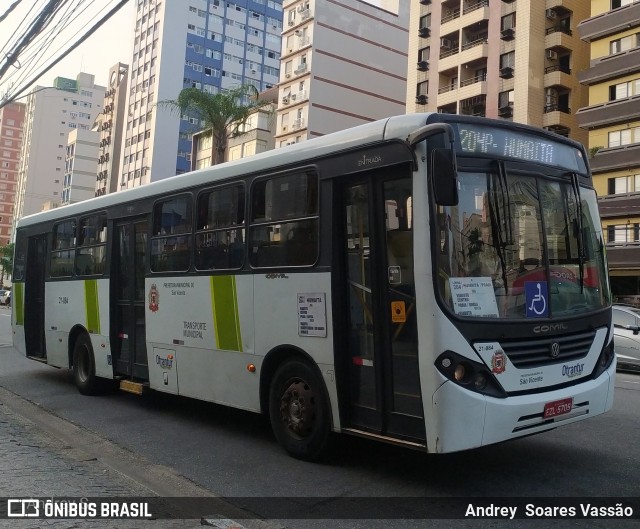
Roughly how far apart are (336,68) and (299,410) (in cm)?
5603

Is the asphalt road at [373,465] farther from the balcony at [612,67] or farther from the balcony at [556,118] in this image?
the balcony at [556,118]

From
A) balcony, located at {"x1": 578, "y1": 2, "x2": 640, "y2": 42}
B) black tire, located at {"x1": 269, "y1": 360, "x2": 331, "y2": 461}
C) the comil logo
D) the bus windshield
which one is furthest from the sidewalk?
balcony, located at {"x1": 578, "y1": 2, "x2": 640, "y2": 42}

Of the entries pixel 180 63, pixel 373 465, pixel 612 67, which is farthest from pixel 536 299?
pixel 180 63

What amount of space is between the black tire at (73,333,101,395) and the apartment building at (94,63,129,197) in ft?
277

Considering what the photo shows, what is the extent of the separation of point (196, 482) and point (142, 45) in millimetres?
90181

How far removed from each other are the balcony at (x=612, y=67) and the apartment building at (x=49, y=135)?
9994 cm

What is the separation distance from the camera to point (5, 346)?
17.5 meters

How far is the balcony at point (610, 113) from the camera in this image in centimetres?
3447

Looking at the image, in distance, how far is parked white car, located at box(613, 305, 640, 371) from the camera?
568 inches

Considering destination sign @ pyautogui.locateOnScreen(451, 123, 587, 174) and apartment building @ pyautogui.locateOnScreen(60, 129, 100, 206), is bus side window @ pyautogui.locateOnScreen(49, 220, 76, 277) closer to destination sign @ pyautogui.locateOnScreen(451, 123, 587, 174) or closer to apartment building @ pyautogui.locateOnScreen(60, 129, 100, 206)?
destination sign @ pyautogui.locateOnScreen(451, 123, 587, 174)

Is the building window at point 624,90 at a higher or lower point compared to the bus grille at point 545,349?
higher

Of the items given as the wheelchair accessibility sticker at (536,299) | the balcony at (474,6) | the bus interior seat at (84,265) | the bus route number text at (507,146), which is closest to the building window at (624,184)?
the balcony at (474,6)

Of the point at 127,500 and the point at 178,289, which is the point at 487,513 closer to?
the point at 127,500

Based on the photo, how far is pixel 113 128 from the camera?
9325 cm
